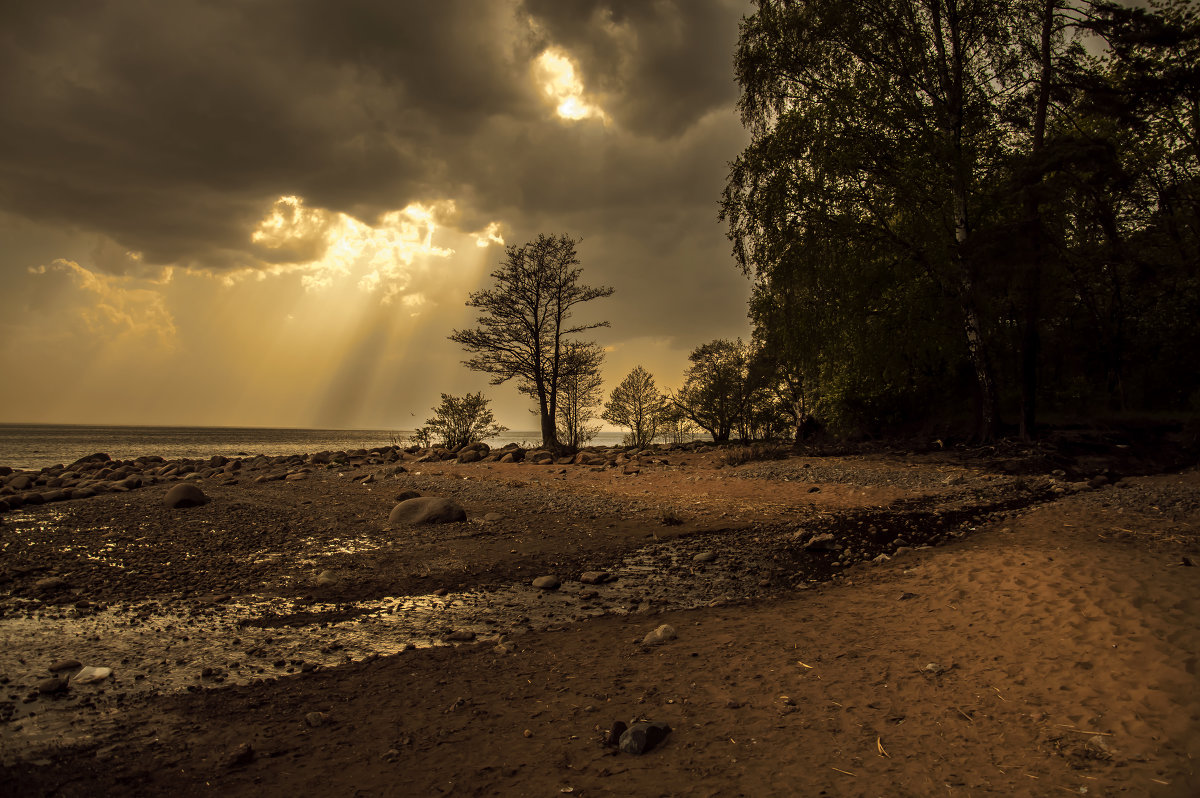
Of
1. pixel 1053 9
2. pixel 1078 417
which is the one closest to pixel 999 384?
pixel 1078 417

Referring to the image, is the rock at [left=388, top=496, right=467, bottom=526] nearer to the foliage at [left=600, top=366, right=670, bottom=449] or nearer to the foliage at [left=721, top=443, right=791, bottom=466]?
the foliage at [left=721, top=443, right=791, bottom=466]

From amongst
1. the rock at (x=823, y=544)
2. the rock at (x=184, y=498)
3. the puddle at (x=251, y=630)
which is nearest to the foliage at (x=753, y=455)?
the rock at (x=823, y=544)

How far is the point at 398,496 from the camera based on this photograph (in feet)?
47.1

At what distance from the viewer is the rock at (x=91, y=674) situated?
14.5 ft

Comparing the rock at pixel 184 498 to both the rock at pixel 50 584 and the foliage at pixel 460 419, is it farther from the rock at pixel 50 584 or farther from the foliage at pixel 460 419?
the foliage at pixel 460 419

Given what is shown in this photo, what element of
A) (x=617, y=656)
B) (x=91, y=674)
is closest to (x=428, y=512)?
(x=91, y=674)

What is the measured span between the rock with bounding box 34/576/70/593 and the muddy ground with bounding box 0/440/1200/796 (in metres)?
0.04

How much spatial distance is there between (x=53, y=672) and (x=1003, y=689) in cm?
742

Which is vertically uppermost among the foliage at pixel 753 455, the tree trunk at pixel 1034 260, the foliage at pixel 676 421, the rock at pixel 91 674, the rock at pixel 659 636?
the tree trunk at pixel 1034 260

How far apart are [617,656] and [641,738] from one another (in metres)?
1.47

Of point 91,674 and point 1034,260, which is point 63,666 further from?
point 1034,260

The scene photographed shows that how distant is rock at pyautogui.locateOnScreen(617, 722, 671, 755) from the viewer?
354 centimetres

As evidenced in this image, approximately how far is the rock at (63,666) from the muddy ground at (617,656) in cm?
7

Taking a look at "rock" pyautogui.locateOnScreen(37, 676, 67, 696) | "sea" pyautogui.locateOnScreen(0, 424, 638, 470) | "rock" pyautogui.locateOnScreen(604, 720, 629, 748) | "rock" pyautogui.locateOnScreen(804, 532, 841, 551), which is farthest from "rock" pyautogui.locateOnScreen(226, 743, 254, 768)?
"sea" pyautogui.locateOnScreen(0, 424, 638, 470)
